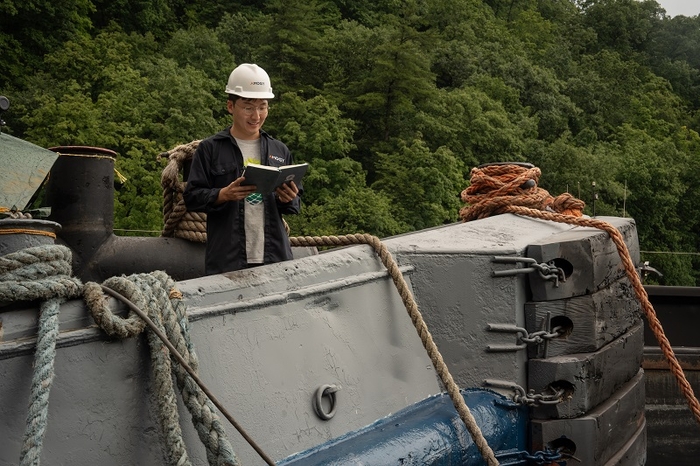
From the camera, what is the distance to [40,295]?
2432mm

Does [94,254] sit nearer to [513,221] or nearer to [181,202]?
[181,202]

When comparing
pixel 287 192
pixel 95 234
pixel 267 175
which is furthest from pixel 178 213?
pixel 267 175

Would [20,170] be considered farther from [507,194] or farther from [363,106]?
[363,106]

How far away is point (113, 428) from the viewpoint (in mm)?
2625

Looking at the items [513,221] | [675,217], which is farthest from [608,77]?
[513,221]

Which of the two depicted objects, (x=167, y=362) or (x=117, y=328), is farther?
(x=167, y=362)

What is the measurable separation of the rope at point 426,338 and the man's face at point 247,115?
0.54 metres

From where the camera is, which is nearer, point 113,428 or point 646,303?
point 113,428

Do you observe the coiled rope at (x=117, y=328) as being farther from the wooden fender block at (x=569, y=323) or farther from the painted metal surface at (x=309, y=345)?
the wooden fender block at (x=569, y=323)

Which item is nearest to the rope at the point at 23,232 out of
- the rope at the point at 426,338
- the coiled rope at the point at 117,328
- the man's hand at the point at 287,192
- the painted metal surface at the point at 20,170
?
the coiled rope at the point at 117,328

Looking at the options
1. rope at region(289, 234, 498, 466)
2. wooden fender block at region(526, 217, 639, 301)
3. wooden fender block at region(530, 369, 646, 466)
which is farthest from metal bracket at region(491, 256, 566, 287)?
wooden fender block at region(530, 369, 646, 466)

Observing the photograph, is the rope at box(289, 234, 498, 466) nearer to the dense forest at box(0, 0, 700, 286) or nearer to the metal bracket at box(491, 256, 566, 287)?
the metal bracket at box(491, 256, 566, 287)

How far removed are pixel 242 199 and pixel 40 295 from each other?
134cm

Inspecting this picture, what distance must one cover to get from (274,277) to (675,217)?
3518 centimetres
